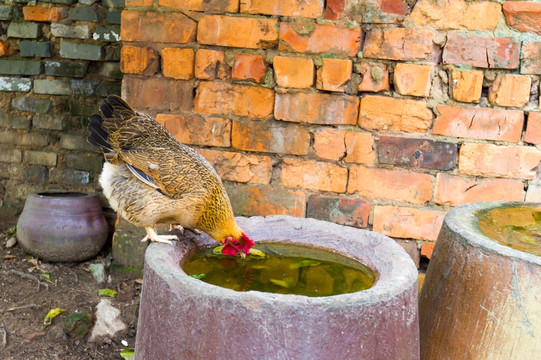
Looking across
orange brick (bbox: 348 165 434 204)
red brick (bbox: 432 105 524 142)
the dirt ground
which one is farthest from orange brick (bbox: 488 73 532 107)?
the dirt ground

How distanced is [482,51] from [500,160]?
0.50 meters

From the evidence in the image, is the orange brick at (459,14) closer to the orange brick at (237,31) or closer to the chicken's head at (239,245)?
the orange brick at (237,31)

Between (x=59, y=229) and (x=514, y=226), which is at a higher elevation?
(x=514, y=226)

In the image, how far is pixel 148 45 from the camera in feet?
8.20

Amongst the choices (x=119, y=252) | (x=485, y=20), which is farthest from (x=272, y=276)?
(x=485, y=20)

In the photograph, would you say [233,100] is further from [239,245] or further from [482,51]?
[482,51]

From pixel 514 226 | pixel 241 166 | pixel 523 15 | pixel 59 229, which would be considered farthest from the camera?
Answer: pixel 59 229

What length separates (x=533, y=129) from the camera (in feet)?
7.51

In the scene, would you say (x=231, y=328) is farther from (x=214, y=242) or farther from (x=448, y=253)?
(x=214, y=242)

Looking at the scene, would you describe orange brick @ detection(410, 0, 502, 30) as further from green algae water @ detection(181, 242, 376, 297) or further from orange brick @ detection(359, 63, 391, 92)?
green algae water @ detection(181, 242, 376, 297)

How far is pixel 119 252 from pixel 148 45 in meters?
1.08

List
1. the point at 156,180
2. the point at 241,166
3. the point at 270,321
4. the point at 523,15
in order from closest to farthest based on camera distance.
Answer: the point at 270,321
the point at 156,180
the point at 523,15
the point at 241,166

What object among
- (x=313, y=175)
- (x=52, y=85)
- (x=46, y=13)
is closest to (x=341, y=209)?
(x=313, y=175)

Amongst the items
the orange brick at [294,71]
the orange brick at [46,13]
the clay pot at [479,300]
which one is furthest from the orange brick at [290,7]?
the orange brick at [46,13]
